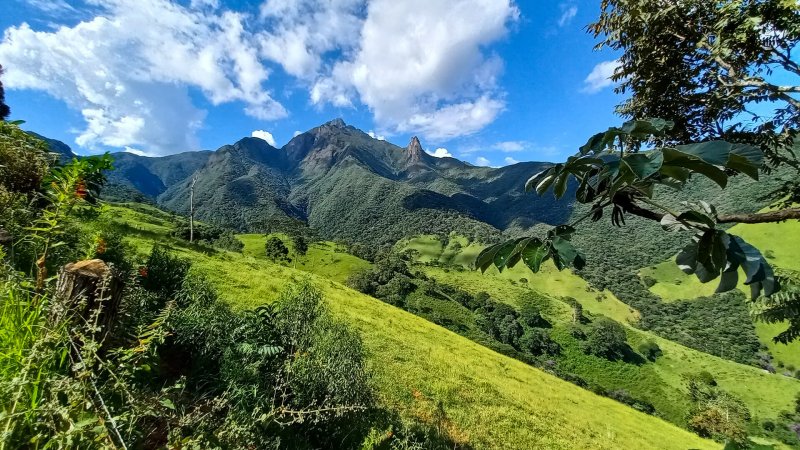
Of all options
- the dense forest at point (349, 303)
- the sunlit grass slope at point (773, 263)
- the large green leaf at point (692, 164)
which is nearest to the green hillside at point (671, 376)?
the sunlit grass slope at point (773, 263)

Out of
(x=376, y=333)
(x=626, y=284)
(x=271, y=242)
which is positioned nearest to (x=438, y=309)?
(x=271, y=242)

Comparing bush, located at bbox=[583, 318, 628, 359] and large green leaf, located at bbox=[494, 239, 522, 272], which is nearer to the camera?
large green leaf, located at bbox=[494, 239, 522, 272]

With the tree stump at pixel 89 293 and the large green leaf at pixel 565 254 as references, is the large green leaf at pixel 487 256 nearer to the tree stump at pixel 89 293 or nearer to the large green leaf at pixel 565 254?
the large green leaf at pixel 565 254

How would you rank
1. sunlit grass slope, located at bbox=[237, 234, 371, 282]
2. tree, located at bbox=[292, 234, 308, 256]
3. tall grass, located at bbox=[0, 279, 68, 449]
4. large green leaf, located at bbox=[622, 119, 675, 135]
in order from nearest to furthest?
large green leaf, located at bbox=[622, 119, 675, 135]
tall grass, located at bbox=[0, 279, 68, 449]
tree, located at bbox=[292, 234, 308, 256]
sunlit grass slope, located at bbox=[237, 234, 371, 282]

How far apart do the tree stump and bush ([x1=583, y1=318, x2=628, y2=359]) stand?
10529 centimetres

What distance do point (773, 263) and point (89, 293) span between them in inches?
4752

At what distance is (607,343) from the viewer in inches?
3629

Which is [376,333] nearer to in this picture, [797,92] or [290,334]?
[290,334]

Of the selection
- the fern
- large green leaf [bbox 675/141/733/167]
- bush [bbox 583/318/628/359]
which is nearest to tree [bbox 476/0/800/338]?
large green leaf [bbox 675/141/733/167]

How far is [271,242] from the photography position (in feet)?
285

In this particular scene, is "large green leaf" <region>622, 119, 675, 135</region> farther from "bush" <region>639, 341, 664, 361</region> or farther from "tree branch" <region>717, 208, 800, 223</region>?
"bush" <region>639, 341, 664, 361</region>

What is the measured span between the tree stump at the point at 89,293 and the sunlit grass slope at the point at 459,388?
8.82 m

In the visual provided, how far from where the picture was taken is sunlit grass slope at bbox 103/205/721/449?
39.5 feet

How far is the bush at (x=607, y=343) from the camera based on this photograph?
91.8 m
